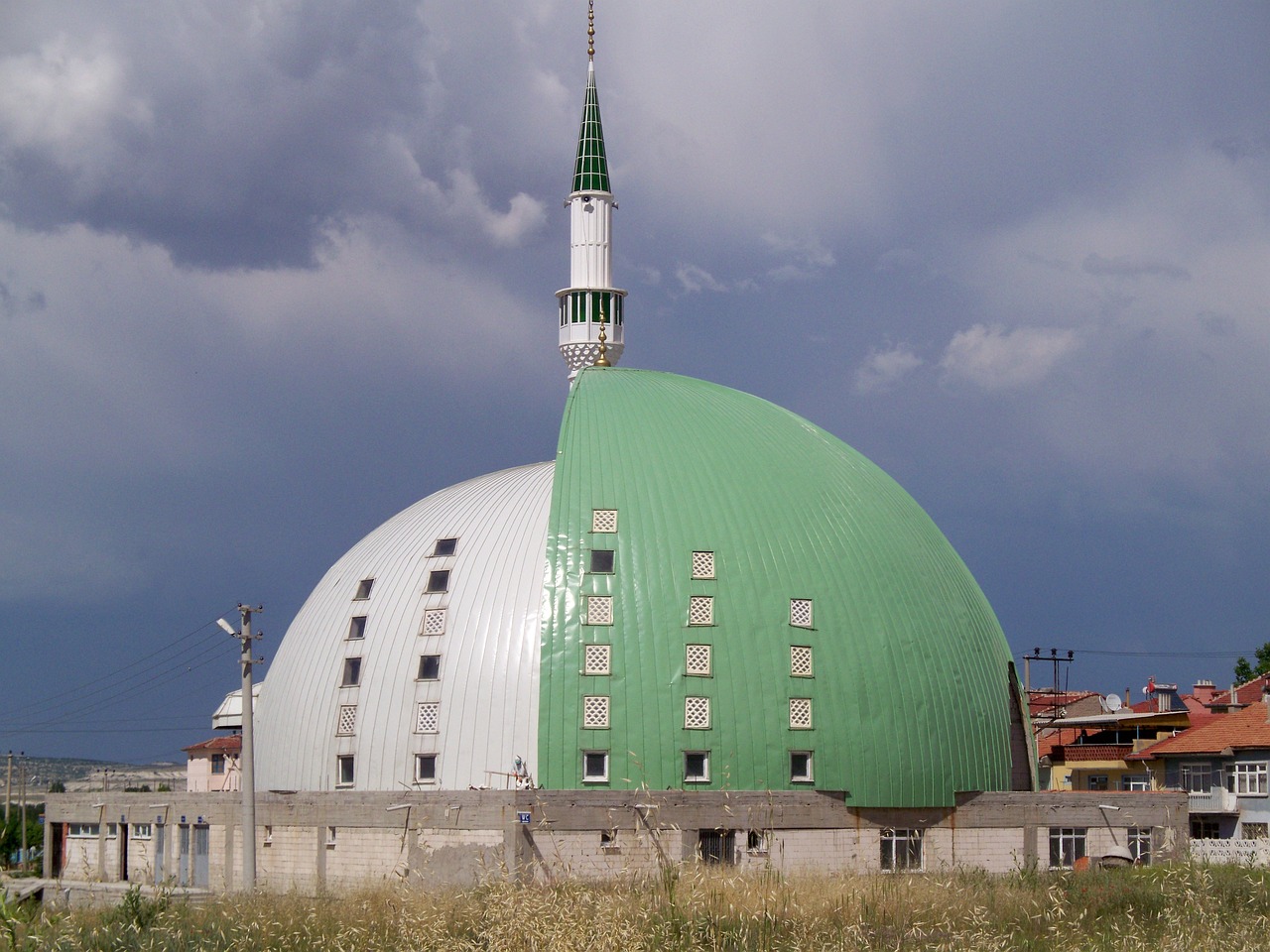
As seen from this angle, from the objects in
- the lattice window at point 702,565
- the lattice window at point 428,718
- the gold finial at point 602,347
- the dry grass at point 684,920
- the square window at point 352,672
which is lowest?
the dry grass at point 684,920

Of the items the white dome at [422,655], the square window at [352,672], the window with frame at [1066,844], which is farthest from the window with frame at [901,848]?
the square window at [352,672]

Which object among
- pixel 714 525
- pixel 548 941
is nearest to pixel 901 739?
pixel 714 525

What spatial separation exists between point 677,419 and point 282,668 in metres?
14.6

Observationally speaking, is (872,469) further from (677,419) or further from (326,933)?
(326,933)

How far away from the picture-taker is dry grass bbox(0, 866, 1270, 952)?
1930 centimetres

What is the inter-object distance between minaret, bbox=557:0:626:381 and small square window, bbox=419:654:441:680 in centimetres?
1411

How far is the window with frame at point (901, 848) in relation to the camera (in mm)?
40375

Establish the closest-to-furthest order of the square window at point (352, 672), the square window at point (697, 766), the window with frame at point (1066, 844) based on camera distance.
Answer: the square window at point (697, 766) → the square window at point (352, 672) → the window with frame at point (1066, 844)

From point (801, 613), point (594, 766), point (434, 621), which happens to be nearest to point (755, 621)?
point (801, 613)

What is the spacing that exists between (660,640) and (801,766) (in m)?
4.91

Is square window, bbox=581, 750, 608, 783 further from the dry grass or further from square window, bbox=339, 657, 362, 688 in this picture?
the dry grass

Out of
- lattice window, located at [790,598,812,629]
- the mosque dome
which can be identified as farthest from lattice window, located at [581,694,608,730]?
lattice window, located at [790,598,812,629]

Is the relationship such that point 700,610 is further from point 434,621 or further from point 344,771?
point 344,771

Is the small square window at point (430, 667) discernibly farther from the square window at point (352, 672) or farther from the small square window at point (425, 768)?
the square window at point (352, 672)
